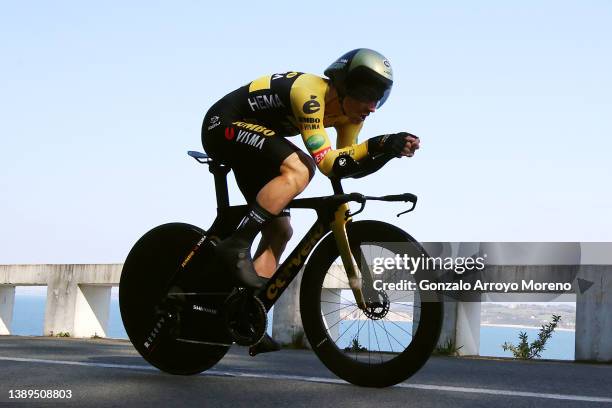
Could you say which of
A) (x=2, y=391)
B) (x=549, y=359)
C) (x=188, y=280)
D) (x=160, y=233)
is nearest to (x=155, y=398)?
(x=2, y=391)

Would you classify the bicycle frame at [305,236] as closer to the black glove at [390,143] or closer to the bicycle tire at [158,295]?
the bicycle tire at [158,295]

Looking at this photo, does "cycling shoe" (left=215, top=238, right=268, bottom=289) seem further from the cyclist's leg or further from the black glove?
the black glove

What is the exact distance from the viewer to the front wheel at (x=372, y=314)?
452 cm

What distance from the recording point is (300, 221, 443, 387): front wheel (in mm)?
4516

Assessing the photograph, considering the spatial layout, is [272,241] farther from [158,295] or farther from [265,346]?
[158,295]

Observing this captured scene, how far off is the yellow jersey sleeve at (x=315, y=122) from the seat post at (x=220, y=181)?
0.69m

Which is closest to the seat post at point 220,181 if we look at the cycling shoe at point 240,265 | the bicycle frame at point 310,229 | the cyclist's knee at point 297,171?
the bicycle frame at point 310,229

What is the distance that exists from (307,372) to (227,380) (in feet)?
3.02

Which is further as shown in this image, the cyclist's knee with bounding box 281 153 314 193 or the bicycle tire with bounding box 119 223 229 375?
the bicycle tire with bounding box 119 223 229 375

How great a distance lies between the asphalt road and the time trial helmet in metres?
1.76

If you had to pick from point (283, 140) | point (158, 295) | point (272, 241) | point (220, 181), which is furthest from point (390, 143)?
point (158, 295)

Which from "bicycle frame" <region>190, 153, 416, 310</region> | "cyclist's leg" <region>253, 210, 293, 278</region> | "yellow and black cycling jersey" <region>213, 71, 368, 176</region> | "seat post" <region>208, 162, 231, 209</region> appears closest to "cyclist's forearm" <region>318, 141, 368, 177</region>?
"yellow and black cycling jersey" <region>213, 71, 368, 176</region>

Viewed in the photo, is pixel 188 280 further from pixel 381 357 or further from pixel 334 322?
pixel 381 357

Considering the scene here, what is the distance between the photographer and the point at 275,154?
496 centimetres
